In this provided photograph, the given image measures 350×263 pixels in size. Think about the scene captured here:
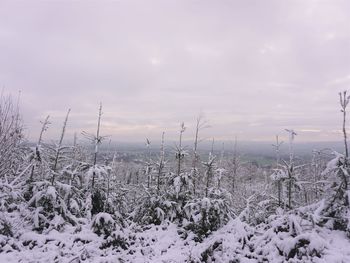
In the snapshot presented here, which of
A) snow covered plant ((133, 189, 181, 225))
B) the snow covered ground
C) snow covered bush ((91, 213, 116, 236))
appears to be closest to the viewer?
the snow covered ground

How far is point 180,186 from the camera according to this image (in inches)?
543

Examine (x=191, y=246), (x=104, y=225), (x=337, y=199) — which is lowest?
(x=191, y=246)

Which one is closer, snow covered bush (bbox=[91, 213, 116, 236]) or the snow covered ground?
the snow covered ground

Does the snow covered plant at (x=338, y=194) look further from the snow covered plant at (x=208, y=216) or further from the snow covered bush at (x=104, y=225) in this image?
the snow covered bush at (x=104, y=225)

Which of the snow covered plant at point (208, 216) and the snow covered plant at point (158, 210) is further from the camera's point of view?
the snow covered plant at point (158, 210)

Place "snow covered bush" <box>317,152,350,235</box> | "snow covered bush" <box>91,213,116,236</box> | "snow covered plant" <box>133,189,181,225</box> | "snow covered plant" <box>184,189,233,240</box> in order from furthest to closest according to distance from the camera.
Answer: "snow covered plant" <box>133,189,181,225</box>, "snow covered plant" <box>184,189,233,240</box>, "snow covered bush" <box>91,213,116,236</box>, "snow covered bush" <box>317,152,350,235</box>

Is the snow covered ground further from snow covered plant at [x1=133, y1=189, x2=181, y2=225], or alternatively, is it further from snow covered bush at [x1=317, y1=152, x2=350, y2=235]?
snow covered plant at [x1=133, y1=189, x2=181, y2=225]

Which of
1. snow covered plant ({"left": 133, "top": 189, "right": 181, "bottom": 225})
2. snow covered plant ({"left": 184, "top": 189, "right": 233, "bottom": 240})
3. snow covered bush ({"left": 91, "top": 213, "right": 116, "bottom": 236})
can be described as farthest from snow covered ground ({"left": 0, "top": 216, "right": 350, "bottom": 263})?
snow covered plant ({"left": 133, "top": 189, "right": 181, "bottom": 225})

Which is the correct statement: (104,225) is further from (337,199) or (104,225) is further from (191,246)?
(337,199)

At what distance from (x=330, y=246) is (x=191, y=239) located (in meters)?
5.30

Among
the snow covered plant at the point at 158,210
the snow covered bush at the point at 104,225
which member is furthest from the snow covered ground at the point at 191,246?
the snow covered plant at the point at 158,210

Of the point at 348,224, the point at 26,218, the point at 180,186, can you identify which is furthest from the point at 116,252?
the point at 348,224

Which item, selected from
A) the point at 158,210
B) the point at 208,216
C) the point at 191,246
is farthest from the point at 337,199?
the point at 158,210

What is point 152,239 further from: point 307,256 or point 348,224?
point 348,224
